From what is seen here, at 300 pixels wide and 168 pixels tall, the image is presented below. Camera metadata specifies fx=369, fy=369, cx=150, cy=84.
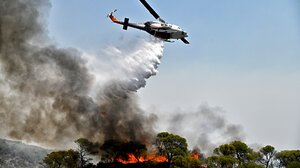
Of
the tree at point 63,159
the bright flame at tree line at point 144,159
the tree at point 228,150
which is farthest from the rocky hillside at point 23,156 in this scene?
the tree at point 228,150

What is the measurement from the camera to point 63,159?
90.9 meters

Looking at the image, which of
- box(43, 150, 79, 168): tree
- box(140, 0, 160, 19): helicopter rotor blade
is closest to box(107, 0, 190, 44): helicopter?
box(140, 0, 160, 19): helicopter rotor blade

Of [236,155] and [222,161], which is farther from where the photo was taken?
[236,155]

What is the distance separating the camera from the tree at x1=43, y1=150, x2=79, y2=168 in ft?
296

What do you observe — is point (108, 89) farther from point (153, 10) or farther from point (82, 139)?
point (153, 10)

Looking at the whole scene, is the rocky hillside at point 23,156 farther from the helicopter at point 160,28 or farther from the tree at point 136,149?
the helicopter at point 160,28

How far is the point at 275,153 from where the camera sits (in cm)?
9269

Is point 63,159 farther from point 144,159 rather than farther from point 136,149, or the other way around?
point 144,159

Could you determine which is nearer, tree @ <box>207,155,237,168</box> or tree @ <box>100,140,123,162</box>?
tree @ <box>207,155,237,168</box>

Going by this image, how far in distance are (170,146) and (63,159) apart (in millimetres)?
26694

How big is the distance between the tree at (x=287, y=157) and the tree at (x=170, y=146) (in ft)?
75.6

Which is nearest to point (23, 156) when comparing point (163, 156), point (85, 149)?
point (85, 149)

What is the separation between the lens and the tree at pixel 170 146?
9062 centimetres

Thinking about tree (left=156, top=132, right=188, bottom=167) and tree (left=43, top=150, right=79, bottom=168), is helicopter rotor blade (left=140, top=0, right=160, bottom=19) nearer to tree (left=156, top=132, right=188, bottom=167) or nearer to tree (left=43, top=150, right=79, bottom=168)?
tree (left=156, top=132, right=188, bottom=167)
